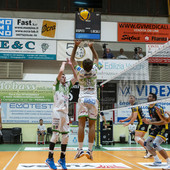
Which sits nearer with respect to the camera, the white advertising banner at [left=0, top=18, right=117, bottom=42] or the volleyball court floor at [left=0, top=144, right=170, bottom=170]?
the volleyball court floor at [left=0, top=144, right=170, bottom=170]

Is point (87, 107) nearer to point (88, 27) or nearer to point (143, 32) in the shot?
point (88, 27)

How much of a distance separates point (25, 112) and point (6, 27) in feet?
17.7

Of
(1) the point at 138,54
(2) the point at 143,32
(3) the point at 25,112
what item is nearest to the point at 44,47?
(3) the point at 25,112

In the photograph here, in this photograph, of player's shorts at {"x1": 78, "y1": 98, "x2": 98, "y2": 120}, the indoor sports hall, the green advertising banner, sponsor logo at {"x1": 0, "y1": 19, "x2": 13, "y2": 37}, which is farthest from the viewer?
the green advertising banner

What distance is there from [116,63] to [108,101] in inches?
113

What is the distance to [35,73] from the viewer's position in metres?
18.0

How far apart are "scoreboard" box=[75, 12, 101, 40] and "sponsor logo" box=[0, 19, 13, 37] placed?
4.08m

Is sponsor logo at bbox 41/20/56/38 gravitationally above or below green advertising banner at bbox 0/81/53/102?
above

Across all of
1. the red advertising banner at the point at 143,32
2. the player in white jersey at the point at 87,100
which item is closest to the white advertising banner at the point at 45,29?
the red advertising banner at the point at 143,32

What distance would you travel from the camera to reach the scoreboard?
16969mm

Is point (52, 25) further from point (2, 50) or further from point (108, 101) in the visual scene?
point (108, 101)

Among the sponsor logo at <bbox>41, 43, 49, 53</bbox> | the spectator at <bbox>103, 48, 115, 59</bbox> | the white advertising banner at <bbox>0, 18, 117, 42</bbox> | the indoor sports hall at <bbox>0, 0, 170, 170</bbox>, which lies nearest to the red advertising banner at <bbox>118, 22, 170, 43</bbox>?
the indoor sports hall at <bbox>0, 0, 170, 170</bbox>

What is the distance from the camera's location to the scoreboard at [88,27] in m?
17.0

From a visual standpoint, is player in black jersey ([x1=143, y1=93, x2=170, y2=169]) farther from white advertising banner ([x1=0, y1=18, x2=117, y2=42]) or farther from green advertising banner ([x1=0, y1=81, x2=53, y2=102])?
green advertising banner ([x1=0, y1=81, x2=53, y2=102])
